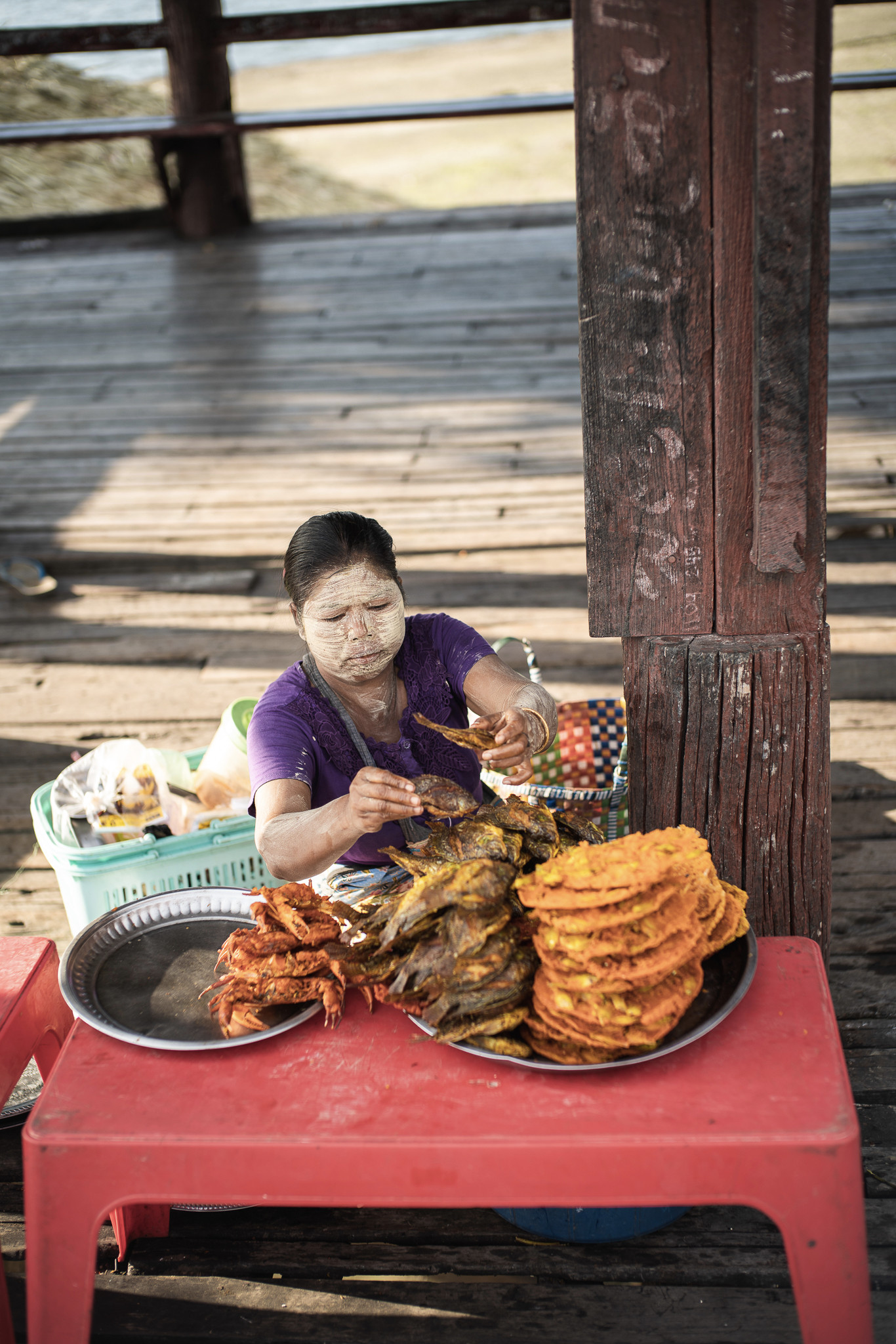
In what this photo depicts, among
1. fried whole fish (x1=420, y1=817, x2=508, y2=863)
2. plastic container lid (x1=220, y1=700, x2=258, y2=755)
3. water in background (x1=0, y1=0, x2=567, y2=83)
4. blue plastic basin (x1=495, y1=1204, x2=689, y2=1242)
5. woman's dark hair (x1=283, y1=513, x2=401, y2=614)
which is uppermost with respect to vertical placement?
water in background (x1=0, y1=0, x2=567, y2=83)

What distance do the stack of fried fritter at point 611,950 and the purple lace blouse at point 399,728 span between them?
67cm

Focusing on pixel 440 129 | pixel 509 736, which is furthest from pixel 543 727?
pixel 440 129

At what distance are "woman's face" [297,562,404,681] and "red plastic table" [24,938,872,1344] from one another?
740 millimetres

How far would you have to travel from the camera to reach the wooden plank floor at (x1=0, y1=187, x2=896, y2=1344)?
2.04 meters

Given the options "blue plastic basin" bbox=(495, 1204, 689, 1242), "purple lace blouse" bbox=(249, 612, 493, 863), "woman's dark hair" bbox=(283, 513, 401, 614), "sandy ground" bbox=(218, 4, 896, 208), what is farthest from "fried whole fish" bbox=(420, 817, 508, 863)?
"sandy ground" bbox=(218, 4, 896, 208)

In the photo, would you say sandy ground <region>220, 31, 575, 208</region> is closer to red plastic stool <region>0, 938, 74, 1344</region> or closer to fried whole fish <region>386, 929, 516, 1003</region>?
red plastic stool <region>0, 938, 74, 1344</region>

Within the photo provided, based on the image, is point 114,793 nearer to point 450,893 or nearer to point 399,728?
point 399,728

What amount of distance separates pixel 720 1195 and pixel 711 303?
4.41 feet

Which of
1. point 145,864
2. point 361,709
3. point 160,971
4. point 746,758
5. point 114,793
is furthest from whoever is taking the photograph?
point 114,793

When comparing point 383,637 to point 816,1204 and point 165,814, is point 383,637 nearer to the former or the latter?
point 165,814

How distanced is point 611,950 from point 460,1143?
0.34m

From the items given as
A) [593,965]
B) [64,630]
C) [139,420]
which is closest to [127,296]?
[139,420]

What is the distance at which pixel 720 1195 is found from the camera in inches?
61.3

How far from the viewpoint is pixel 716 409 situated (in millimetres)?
1858
